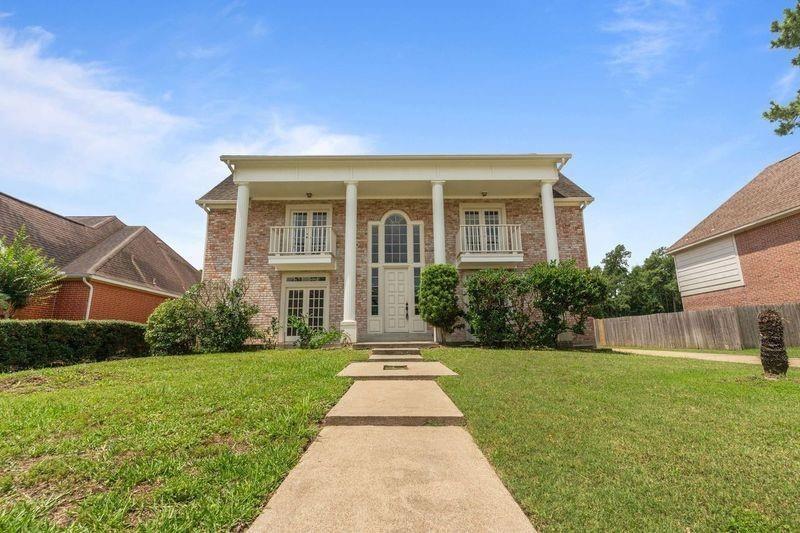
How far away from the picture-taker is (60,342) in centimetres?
773

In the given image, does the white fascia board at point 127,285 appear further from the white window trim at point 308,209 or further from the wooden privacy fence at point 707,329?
the wooden privacy fence at point 707,329

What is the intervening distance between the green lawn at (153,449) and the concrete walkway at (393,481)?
18 cm

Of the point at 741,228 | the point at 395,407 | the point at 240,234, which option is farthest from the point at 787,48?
the point at 240,234

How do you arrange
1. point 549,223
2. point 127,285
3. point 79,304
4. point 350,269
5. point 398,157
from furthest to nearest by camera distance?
point 127,285 → point 79,304 → point 398,157 → point 549,223 → point 350,269

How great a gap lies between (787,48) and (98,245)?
23373 millimetres

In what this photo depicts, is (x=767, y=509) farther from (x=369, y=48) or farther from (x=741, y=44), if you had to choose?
(x=741, y=44)

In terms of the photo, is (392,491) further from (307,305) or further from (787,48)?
(787,48)

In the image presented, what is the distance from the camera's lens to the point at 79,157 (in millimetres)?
7441

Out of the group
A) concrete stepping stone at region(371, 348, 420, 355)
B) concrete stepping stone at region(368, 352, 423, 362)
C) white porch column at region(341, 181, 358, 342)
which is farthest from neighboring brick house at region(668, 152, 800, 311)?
white porch column at region(341, 181, 358, 342)

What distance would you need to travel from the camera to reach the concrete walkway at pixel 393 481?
161cm

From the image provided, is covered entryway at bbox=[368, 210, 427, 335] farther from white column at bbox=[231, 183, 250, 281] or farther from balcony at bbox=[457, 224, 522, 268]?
white column at bbox=[231, 183, 250, 281]

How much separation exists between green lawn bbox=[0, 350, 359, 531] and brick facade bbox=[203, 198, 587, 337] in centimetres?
726

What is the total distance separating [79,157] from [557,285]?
11677mm

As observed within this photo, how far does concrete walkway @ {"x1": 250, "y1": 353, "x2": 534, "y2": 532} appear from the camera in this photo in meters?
1.61
